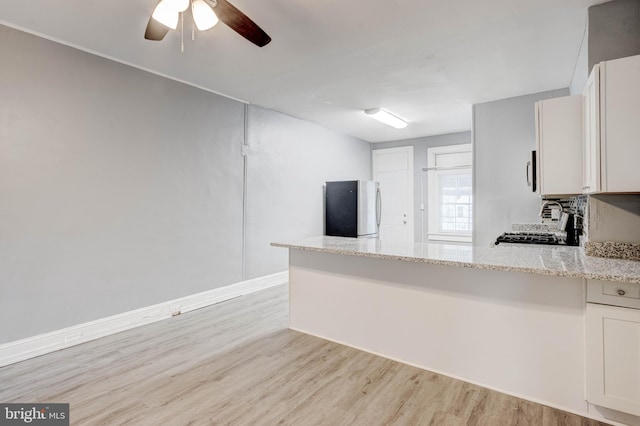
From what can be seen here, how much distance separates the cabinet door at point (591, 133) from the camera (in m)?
1.85

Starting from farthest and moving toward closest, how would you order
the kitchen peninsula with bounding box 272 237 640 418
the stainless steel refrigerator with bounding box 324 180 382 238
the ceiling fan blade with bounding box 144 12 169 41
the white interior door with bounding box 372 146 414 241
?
the white interior door with bounding box 372 146 414 241, the stainless steel refrigerator with bounding box 324 180 382 238, the ceiling fan blade with bounding box 144 12 169 41, the kitchen peninsula with bounding box 272 237 640 418

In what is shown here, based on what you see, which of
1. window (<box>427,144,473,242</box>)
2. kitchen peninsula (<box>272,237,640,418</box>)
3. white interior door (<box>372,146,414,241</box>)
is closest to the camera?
kitchen peninsula (<box>272,237,640,418</box>)

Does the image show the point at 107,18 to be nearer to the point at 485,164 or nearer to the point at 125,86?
the point at 125,86

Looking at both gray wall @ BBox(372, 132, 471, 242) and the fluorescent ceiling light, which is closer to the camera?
the fluorescent ceiling light

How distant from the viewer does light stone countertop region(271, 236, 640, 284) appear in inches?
65.4

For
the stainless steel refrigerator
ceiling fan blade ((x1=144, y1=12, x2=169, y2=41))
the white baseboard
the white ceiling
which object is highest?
the white ceiling

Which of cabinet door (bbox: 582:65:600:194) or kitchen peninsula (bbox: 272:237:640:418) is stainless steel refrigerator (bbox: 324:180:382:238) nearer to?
kitchen peninsula (bbox: 272:237:640:418)

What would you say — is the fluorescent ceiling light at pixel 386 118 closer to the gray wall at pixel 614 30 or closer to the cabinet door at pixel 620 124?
the gray wall at pixel 614 30

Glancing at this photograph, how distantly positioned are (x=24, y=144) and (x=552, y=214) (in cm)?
541

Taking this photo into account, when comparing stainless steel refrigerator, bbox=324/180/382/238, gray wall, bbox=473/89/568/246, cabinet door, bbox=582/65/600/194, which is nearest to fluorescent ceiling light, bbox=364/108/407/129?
stainless steel refrigerator, bbox=324/180/382/238

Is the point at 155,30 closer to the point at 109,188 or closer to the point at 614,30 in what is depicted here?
the point at 109,188

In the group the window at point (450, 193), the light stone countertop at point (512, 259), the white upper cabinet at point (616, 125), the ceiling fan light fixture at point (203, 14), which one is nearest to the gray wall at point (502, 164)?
the window at point (450, 193)

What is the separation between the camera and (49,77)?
2.69 m

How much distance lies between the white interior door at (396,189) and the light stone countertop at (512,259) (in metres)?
3.99
